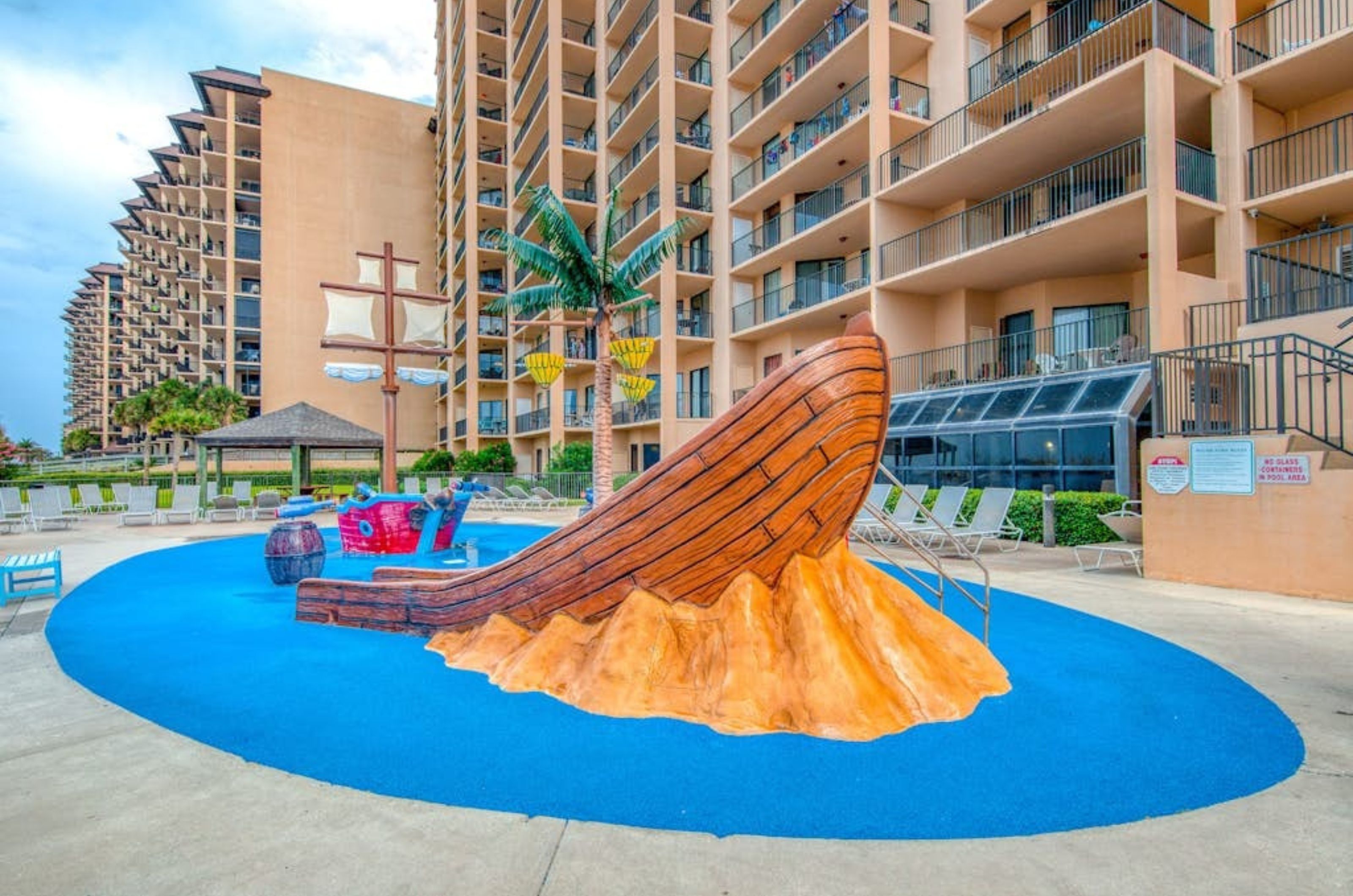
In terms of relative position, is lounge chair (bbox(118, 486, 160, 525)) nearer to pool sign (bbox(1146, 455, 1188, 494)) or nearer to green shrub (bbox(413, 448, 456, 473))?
green shrub (bbox(413, 448, 456, 473))

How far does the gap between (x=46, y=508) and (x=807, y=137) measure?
84.6 feet

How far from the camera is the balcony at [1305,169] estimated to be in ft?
41.0

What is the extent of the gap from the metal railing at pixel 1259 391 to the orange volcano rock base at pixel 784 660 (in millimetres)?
6003

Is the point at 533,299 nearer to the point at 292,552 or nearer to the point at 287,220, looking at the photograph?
the point at 292,552

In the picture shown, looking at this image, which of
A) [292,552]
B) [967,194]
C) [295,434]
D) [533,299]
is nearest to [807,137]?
[967,194]

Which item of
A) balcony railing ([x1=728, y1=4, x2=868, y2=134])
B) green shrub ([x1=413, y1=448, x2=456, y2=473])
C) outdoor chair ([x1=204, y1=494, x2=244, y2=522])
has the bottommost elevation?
outdoor chair ([x1=204, y1=494, x2=244, y2=522])

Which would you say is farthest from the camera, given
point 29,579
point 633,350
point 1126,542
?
point 633,350

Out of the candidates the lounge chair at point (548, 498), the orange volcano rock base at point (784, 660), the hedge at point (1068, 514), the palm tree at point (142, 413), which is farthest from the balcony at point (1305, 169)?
the palm tree at point (142, 413)

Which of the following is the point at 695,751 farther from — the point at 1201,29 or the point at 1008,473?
the point at 1201,29

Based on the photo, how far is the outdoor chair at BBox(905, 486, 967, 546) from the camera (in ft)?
38.9

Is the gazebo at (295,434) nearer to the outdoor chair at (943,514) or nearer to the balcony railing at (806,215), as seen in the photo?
the outdoor chair at (943,514)

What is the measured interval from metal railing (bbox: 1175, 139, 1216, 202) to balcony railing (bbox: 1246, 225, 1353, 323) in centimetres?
176

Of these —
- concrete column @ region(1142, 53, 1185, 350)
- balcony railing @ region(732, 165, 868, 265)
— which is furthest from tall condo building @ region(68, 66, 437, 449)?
concrete column @ region(1142, 53, 1185, 350)

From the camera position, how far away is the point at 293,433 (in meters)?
18.1
